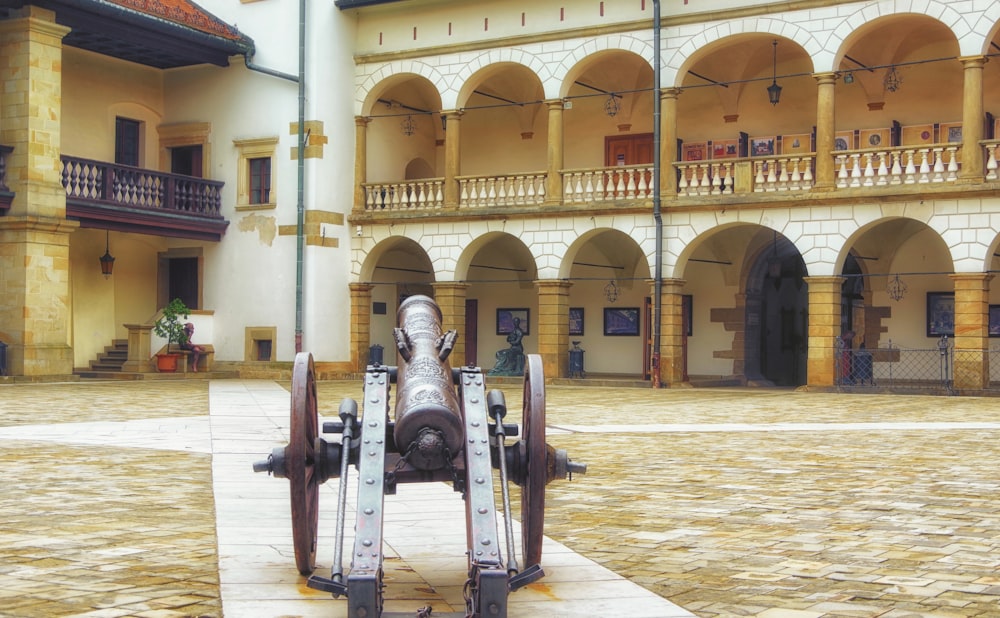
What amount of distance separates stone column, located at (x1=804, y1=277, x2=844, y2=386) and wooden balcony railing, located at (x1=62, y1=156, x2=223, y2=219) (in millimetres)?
13316

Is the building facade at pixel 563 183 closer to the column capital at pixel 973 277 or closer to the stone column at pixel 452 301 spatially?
the stone column at pixel 452 301

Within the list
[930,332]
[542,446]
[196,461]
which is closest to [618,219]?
[930,332]

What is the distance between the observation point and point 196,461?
1035 centimetres

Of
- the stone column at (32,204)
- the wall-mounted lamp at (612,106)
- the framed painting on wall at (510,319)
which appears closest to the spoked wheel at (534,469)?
the stone column at (32,204)

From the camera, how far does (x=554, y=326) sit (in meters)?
26.3

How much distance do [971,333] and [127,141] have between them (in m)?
18.5

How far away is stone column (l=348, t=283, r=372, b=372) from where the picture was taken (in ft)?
93.7

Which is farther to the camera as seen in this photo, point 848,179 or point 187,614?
point 848,179

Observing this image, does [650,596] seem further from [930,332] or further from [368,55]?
[368,55]

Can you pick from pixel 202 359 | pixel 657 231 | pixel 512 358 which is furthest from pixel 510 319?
pixel 202 359

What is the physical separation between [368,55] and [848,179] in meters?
11.0

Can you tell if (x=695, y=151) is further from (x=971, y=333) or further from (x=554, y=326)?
(x=971, y=333)

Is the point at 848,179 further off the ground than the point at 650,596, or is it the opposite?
the point at 848,179

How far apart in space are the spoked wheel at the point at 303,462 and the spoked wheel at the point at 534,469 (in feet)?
2.96
